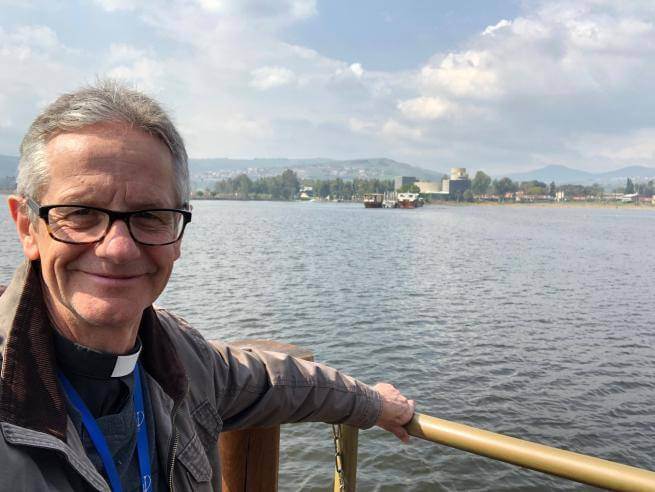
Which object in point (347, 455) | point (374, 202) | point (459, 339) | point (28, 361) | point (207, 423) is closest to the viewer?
point (28, 361)

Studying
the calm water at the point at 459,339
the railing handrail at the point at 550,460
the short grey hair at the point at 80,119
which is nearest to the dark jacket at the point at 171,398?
the short grey hair at the point at 80,119

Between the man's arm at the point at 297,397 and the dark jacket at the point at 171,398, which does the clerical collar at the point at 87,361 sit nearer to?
the dark jacket at the point at 171,398

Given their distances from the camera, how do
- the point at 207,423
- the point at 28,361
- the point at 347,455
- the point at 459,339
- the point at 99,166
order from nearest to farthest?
the point at 28,361, the point at 99,166, the point at 207,423, the point at 347,455, the point at 459,339

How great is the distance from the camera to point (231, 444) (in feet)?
7.73

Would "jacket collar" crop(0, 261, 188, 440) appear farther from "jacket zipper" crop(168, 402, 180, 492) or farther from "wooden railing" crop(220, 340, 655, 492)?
"wooden railing" crop(220, 340, 655, 492)

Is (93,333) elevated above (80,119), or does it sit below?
below

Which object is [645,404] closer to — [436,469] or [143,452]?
[436,469]

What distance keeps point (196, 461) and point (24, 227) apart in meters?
0.88

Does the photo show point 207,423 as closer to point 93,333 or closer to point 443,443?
point 93,333

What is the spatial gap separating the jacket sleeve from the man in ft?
0.84

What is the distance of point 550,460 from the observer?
68.6 inches

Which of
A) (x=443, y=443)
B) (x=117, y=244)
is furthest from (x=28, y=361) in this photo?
(x=443, y=443)

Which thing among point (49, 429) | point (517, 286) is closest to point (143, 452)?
point (49, 429)

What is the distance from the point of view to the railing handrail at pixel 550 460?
1.64 meters
